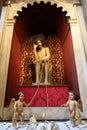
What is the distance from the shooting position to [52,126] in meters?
1.49

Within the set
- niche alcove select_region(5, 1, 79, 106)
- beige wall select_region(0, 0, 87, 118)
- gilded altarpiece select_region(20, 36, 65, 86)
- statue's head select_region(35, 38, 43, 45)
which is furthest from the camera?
gilded altarpiece select_region(20, 36, 65, 86)

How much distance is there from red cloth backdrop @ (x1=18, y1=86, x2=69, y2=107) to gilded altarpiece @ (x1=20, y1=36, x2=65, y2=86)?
25.2 inches

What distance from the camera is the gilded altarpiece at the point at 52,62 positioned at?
341 centimetres

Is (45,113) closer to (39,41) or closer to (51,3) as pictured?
(39,41)

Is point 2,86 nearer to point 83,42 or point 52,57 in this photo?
point 83,42

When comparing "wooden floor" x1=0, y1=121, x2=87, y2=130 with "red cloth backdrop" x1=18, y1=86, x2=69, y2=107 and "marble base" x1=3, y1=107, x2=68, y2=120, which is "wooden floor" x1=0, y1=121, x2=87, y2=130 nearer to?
"marble base" x1=3, y1=107, x2=68, y2=120

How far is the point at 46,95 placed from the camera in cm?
253

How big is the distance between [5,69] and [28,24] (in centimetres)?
167

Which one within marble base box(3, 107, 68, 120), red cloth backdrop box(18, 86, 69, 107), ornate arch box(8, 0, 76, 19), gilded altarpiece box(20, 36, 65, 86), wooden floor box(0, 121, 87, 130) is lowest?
wooden floor box(0, 121, 87, 130)

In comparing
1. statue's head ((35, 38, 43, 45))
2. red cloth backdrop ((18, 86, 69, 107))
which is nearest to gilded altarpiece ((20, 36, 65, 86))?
statue's head ((35, 38, 43, 45))

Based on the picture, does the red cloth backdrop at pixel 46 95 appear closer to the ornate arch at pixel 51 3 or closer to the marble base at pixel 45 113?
the marble base at pixel 45 113

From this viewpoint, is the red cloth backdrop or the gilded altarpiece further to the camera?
the gilded altarpiece

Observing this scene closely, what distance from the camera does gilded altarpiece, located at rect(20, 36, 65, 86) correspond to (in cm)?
341

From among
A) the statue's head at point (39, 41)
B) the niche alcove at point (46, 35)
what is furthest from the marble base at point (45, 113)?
the statue's head at point (39, 41)
